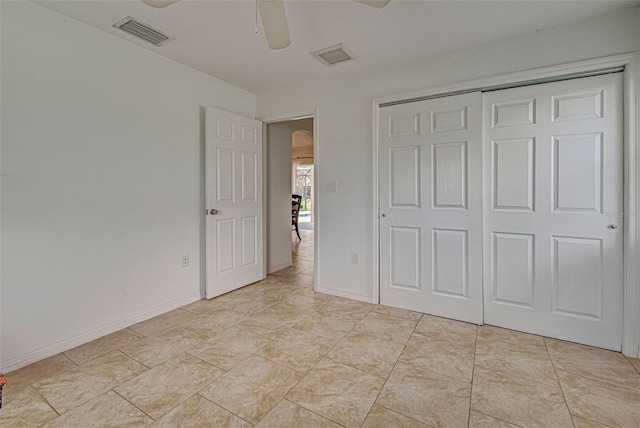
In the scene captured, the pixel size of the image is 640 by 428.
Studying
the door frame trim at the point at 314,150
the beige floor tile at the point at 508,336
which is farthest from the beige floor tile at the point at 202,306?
the beige floor tile at the point at 508,336

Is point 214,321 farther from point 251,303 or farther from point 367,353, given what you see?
point 367,353

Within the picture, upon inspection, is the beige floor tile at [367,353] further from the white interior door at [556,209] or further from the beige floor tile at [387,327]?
the white interior door at [556,209]

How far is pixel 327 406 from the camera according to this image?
5.03 ft

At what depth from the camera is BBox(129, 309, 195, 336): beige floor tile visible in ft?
7.88

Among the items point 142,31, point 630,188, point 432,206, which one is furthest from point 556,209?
point 142,31

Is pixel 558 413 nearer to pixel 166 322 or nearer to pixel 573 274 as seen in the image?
pixel 573 274

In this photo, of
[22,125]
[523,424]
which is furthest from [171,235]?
[523,424]

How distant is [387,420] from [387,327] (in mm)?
1045

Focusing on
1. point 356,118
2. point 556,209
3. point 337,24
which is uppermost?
point 337,24

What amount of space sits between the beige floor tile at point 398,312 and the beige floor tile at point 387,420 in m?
1.21

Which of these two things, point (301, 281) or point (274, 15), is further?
point (301, 281)

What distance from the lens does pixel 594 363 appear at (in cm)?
191

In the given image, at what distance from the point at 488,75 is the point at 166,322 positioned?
3405mm

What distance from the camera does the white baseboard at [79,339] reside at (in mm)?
1880
